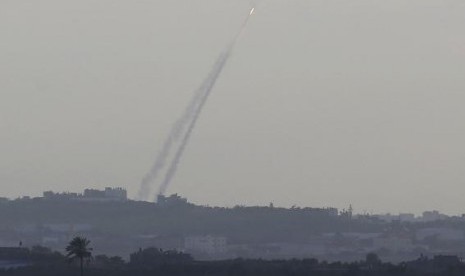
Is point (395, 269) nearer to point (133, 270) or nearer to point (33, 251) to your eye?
point (133, 270)

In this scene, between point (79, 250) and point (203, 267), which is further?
point (203, 267)

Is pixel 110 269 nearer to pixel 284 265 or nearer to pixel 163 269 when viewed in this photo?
pixel 163 269

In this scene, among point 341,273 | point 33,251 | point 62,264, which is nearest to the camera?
point 341,273

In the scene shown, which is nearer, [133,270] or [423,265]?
[133,270]

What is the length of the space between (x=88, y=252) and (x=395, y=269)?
19.4 metres

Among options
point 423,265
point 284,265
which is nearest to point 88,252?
point 284,265

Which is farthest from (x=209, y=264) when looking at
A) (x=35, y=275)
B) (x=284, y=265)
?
(x=35, y=275)

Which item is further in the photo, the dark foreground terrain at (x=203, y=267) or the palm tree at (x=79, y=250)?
the dark foreground terrain at (x=203, y=267)

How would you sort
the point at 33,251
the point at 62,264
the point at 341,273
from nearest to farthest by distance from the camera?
the point at 341,273, the point at 62,264, the point at 33,251

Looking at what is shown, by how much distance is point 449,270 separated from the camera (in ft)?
498

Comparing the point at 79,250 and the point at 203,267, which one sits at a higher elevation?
the point at 79,250

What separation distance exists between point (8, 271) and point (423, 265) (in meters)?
30.4

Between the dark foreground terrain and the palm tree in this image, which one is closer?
the palm tree

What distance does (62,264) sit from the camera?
15925cm
